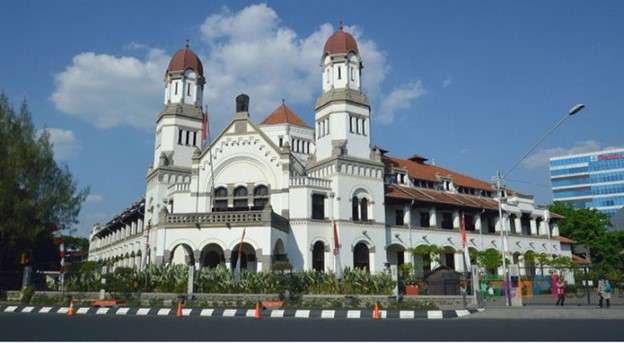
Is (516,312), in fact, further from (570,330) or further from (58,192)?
(58,192)

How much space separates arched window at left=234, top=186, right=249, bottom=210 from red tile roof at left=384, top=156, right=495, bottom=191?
47.7ft

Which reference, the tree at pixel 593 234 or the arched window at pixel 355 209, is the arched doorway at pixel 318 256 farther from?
the tree at pixel 593 234

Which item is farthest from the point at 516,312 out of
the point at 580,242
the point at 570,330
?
the point at 580,242

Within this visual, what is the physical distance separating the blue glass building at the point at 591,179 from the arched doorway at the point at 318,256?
9853 cm

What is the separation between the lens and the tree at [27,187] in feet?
95.7

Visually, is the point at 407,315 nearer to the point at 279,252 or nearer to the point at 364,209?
the point at 279,252

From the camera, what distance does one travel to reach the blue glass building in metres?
116

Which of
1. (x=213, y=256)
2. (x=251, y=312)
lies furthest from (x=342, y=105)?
(x=251, y=312)

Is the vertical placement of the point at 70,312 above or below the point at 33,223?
below

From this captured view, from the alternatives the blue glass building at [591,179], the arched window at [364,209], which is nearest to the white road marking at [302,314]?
the arched window at [364,209]

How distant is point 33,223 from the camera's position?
30609 mm

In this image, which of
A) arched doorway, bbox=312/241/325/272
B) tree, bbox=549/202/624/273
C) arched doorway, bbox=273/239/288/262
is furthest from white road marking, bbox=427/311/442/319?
tree, bbox=549/202/624/273

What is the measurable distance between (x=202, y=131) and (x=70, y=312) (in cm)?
2419

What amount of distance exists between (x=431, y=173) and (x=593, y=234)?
25827 mm
